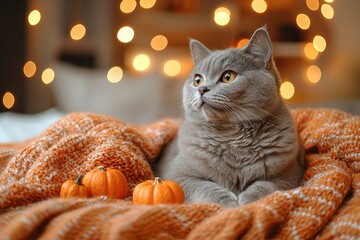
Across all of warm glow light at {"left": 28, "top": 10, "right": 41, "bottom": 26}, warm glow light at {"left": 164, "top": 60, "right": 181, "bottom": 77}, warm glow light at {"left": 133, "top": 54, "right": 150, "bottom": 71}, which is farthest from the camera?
warm glow light at {"left": 133, "top": 54, "right": 150, "bottom": 71}

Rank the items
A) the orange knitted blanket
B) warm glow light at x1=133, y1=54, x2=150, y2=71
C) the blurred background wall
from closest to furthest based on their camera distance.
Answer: the orange knitted blanket, the blurred background wall, warm glow light at x1=133, y1=54, x2=150, y2=71

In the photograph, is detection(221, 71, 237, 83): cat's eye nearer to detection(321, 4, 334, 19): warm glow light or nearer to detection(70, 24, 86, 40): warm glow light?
detection(321, 4, 334, 19): warm glow light

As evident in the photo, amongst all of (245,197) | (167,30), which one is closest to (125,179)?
(245,197)

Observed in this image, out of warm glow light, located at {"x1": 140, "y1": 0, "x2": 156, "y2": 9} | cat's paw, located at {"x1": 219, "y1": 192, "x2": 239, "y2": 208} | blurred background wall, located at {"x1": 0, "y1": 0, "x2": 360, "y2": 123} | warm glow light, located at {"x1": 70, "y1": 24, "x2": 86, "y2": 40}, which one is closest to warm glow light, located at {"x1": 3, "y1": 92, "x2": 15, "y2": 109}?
blurred background wall, located at {"x1": 0, "y1": 0, "x2": 360, "y2": 123}

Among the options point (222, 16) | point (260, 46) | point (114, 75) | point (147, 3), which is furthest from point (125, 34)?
point (260, 46)

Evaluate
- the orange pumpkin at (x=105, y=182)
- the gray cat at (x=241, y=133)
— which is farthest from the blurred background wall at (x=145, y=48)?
the orange pumpkin at (x=105, y=182)

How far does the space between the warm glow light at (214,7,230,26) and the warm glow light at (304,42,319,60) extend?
747mm

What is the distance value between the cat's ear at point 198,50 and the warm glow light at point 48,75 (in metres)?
2.03

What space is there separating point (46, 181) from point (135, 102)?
5.56 feet

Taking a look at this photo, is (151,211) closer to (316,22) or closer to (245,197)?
(245,197)

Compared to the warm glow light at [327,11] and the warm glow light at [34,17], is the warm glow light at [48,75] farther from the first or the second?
the warm glow light at [327,11]

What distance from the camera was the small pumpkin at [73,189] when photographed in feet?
3.73

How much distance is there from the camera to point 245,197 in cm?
119

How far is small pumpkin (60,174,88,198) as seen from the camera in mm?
1137
